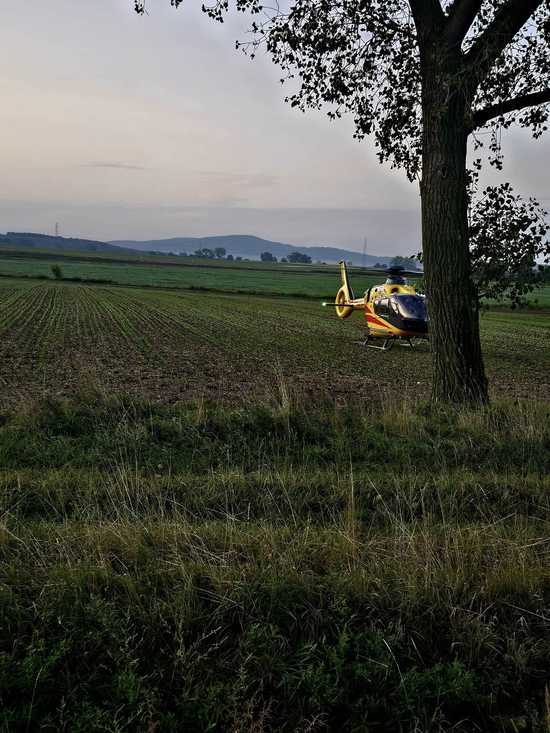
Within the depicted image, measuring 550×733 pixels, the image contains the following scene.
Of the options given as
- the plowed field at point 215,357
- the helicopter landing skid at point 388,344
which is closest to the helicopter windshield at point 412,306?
the plowed field at point 215,357

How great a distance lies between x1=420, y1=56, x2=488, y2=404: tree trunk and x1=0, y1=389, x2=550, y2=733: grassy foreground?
3.83m

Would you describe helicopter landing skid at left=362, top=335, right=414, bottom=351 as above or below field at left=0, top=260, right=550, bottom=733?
below

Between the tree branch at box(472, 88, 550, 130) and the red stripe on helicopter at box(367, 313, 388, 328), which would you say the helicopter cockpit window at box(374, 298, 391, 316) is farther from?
the tree branch at box(472, 88, 550, 130)

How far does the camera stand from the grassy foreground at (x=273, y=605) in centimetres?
244

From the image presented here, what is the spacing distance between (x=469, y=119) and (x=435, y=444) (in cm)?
533

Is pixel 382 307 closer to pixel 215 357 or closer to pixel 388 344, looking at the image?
Answer: pixel 388 344

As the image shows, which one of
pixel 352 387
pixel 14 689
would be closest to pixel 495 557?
pixel 14 689

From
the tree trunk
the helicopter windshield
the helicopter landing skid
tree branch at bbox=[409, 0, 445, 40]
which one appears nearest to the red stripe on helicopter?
the helicopter landing skid

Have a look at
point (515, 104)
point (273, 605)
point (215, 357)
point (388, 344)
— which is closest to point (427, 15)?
point (515, 104)

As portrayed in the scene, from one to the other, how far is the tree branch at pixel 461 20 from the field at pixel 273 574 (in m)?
5.92

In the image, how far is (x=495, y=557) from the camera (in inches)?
141

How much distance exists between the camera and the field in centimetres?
246

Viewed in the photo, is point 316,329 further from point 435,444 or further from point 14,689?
point 14,689

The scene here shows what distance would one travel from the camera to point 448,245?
8820mm
